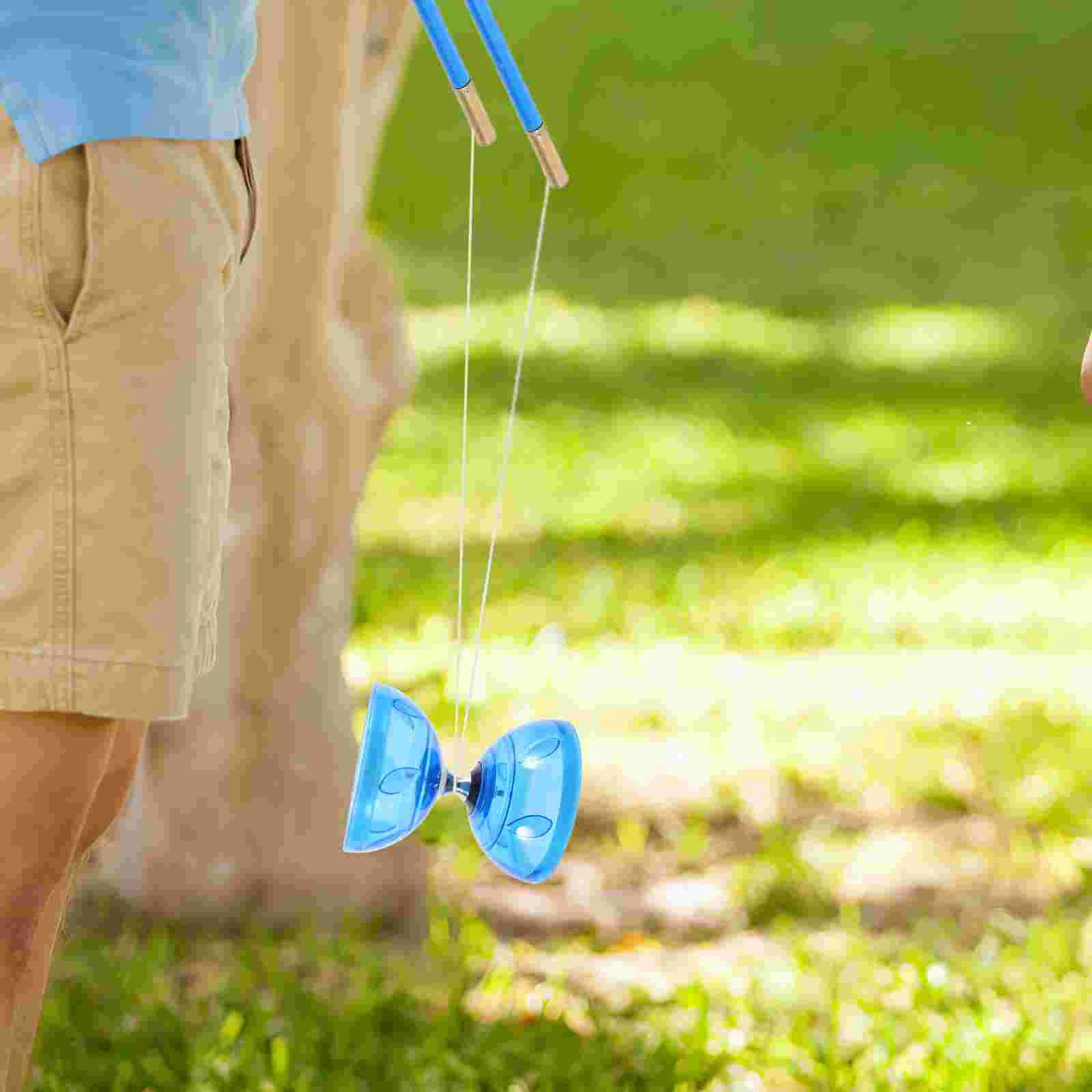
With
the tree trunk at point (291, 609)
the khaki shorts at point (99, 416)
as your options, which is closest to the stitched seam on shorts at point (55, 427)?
the khaki shorts at point (99, 416)

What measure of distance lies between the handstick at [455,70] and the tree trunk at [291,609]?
1310 mm

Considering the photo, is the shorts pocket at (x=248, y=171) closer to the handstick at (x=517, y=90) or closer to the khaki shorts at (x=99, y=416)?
the khaki shorts at (x=99, y=416)

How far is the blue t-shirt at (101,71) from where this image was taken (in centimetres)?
172

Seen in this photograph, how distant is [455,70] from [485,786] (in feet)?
2.25

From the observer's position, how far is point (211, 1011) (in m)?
3.15

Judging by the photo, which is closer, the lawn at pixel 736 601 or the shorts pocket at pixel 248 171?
the shorts pocket at pixel 248 171

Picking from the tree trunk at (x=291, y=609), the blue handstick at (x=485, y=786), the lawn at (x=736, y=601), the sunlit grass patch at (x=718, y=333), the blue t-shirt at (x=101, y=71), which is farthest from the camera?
the sunlit grass patch at (x=718, y=333)

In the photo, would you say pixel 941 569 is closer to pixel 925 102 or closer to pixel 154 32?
pixel 154 32

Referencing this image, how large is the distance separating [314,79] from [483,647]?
2346 mm

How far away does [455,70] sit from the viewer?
6.30 ft

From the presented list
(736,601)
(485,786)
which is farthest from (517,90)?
(736,601)

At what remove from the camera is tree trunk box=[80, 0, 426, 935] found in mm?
3312

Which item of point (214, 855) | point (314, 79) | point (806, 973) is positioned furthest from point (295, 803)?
point (314, 79)

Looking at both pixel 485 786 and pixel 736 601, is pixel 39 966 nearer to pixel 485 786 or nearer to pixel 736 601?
pixel 485 786
